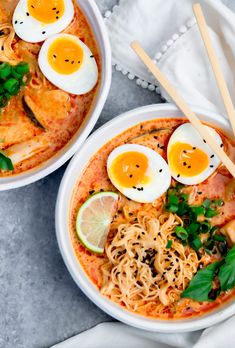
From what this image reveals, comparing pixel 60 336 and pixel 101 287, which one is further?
pixel 60 336

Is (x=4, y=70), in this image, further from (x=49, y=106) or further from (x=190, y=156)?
(x=190, y=156)

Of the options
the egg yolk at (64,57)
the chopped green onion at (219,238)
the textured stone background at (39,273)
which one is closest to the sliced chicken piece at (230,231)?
the chopped green onion at (219,238)

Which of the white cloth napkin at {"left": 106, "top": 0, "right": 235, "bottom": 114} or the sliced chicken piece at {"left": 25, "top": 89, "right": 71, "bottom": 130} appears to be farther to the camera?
the white cloth napkin at {"left": 106, "top": 0, "right": 235, "bottom": 114}

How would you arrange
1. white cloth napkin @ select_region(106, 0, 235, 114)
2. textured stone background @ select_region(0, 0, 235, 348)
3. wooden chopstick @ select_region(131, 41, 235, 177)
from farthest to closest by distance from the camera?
textured stone background @ select_region(0, 0, 235, 348) → white cloth napkin @ select_region(106, 0, 235, 114) → wooden chopstick @ select_region(131, 41, 235, 177)

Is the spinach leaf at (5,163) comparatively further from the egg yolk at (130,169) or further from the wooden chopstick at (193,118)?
the wooden chopstick at (193,118)

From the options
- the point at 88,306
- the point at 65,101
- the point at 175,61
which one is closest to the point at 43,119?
the point at 65,101

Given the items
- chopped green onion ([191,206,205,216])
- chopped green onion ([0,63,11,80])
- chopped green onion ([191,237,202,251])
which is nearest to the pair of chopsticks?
chopped green onion ([191,206,205,216])

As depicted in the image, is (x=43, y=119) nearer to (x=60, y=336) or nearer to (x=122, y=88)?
(x=122, y=88)

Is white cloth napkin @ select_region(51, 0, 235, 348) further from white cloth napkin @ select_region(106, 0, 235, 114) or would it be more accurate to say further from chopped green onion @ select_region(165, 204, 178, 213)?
chopped green onion @ select_region(165, 204, 178, 213)
